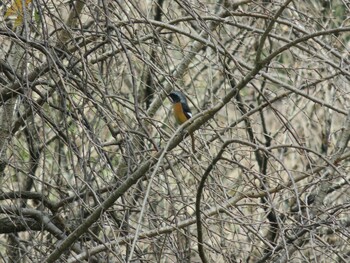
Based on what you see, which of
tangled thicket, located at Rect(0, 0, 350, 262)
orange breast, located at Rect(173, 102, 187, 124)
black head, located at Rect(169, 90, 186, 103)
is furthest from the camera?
orange breast, located at Rect(173, 102, 187, 124)

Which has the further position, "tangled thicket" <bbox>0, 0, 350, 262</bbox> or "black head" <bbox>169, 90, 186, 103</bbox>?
"black head" <bbox>169, 90, 186, 103</bbox>

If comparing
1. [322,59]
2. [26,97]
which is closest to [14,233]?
[26,97]

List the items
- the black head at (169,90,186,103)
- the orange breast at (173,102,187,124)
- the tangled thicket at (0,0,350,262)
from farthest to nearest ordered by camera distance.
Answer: the orange breast at (173,102,187,124) → the black head at (169,90,186,103) → the tangled thicket at (0,0,350,262)

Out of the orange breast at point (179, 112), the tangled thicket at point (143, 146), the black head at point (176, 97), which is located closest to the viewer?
the tangled thicket at point (143, 146)

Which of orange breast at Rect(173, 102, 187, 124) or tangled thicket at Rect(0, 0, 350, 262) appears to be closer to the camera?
tangled thicket at Rect(0, 0, 350, 262)

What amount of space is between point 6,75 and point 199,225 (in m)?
1.84

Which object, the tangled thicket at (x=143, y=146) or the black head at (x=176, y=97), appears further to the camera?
the black head at (x=176, y=97)

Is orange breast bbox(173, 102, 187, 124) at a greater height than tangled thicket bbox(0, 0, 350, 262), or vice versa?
tangled thicket bbox(0, 0, 350, 262)

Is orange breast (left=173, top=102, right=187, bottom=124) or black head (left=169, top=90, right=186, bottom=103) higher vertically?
black head (left=169, top=90, right=186, bottom=103)

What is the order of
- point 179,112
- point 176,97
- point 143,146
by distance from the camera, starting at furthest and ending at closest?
point 179,112
point 176,97
point 143,146

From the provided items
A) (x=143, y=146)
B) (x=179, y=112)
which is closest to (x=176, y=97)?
(x=179, y=112)

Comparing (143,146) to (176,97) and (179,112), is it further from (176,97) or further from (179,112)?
(179,112)

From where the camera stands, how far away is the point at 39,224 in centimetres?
527

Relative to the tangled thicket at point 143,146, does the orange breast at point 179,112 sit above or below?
below
